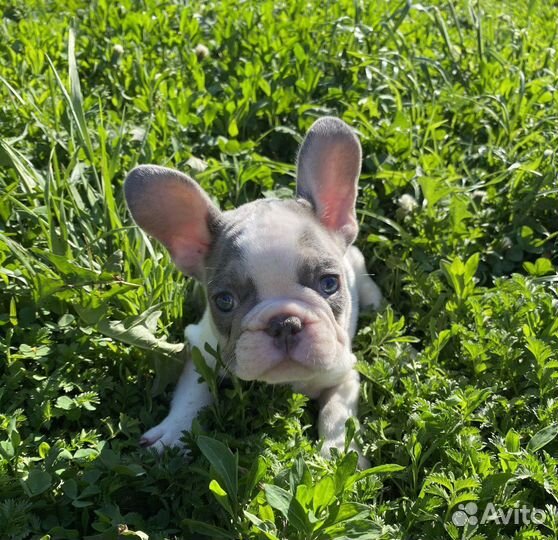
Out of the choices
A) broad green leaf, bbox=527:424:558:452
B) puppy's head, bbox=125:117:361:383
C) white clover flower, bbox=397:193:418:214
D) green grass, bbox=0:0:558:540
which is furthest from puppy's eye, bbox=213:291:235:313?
white clover flower, bbox=397:193:418:214

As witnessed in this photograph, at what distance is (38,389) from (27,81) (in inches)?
119

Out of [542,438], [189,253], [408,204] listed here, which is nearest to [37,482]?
[189,253]

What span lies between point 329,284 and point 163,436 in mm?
1063

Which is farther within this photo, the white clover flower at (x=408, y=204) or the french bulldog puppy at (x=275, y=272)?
the white clover flower at (x=408, y=204)

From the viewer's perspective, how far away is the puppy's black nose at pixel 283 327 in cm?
325

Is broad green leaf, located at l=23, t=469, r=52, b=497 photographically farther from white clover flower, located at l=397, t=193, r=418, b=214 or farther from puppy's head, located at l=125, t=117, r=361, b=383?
white clover flower, located at l=397, t=193, r=418, b=214

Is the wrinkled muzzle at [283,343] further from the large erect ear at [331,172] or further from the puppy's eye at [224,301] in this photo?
the large erect ear at [331,172]

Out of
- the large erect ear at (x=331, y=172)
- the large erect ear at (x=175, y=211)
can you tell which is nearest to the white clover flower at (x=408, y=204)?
the large erect ear at (x=331, y=172)

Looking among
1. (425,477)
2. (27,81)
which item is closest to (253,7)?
(27,81)

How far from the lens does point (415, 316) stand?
423cm

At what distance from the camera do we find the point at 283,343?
3.28 m

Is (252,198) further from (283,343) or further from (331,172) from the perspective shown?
(283,343)

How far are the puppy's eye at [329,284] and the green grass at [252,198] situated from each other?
418 mm

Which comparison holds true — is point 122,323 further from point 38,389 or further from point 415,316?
point 415,316
